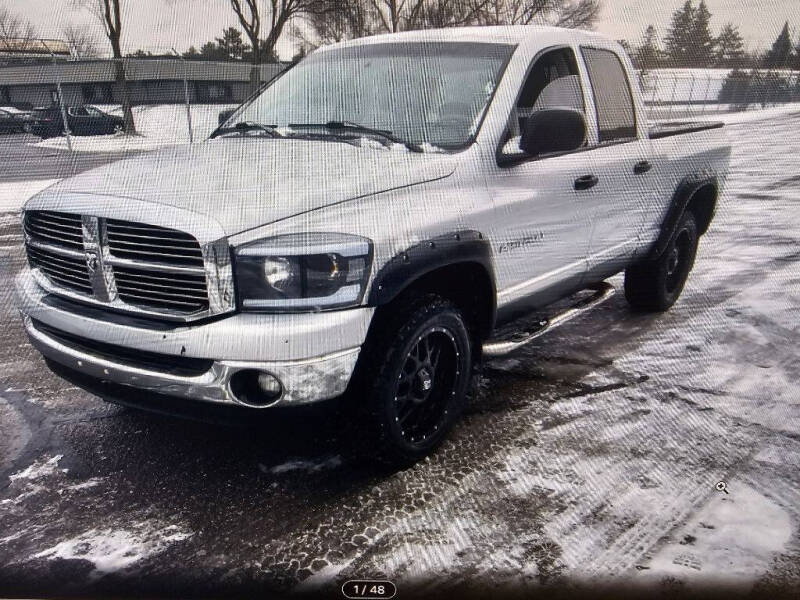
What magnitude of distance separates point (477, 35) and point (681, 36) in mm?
722

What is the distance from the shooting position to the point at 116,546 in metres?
1.74

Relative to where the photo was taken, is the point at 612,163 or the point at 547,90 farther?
the point at 612,163

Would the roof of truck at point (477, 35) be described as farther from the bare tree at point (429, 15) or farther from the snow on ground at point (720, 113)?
the snow on ground at point (720, 113)

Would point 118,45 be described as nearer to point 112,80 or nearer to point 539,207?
point 112,80

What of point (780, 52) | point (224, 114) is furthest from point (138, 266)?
point (780, 52)

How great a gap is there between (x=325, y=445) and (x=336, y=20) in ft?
4.93

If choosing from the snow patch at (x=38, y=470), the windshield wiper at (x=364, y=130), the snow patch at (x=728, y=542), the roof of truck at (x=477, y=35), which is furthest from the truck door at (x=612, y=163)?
the snow patch at (x=38, y=470)

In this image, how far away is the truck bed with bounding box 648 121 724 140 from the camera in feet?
9.64

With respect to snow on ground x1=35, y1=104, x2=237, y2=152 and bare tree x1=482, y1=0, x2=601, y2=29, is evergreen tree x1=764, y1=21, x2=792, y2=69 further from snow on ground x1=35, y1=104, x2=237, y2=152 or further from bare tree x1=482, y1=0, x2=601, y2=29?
snow on ground x1=35, y1=104, x2=237, y2=152

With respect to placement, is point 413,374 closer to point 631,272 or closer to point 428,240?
point 428,240

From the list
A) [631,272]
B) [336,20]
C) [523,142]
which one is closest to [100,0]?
[336,20]

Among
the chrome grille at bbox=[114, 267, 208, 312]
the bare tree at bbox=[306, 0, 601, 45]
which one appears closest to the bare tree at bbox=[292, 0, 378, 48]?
the bare tree at bbox=[306, 0, 601, 45]

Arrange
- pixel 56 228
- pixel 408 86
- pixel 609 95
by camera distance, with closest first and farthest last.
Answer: pixel 56 228, pixel 408 86, pixel 609 95

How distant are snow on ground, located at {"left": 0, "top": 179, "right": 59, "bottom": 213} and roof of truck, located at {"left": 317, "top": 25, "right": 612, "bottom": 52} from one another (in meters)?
1.05
